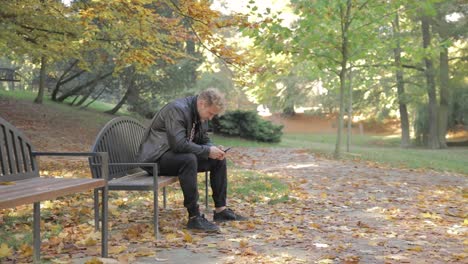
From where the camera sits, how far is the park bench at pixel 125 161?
4.51 m

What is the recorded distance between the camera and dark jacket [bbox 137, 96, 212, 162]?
4.93 metres

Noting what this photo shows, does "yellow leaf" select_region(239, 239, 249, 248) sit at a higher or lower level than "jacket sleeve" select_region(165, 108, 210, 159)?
lower

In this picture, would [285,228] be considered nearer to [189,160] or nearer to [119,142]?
[189,160]

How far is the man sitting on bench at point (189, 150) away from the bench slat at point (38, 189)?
1.23 meters

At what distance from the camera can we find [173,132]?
Result: 4922 millimetres

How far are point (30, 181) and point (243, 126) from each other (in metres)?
19.4

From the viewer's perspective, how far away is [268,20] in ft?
28.1

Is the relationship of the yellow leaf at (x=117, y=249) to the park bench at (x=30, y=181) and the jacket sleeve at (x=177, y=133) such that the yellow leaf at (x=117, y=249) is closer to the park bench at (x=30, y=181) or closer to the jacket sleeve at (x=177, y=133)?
the park bench at (x=30, y=181)

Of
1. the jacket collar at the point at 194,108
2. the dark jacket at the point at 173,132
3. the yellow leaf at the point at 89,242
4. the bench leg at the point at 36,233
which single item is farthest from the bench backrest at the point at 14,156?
the jacket collar at the point at 194,108

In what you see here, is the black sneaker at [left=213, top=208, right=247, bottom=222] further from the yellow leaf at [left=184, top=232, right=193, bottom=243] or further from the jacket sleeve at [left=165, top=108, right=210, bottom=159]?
the yellow leaf at [left=184, top=232, right=193, bottom=243]

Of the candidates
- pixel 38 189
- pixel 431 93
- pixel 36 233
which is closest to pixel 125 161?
pixel 36 233

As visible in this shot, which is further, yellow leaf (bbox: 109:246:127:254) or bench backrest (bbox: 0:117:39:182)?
yellow leaf (bbox: 109:246:127:254)

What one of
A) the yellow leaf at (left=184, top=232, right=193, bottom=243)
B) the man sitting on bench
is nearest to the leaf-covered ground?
the yellow leaf at (left=184, top=232, right=193, bottom=243)

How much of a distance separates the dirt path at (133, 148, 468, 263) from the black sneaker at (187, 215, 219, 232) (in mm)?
125
